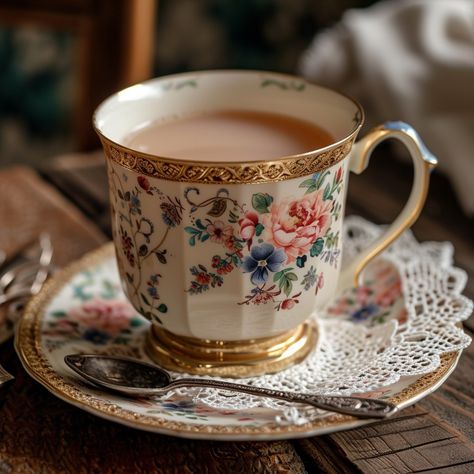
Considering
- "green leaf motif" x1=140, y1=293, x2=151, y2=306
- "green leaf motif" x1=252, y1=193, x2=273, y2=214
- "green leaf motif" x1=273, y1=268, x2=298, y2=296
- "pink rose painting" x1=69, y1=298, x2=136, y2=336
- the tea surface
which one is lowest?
"pink rose painting" x1=69, y1=298, x2=136, y2=336

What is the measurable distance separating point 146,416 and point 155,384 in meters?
0.06

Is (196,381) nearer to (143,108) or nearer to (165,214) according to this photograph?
(165,214)

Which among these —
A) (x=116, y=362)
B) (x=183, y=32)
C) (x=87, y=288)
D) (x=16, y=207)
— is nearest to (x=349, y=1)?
(x=183, y=32)

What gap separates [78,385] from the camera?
642 millimetres

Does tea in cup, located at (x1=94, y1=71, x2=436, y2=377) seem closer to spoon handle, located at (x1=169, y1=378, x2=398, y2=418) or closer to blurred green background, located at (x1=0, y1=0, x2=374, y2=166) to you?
spoon handle, located at (x1=169, y1=378, x2=398, y2=418)

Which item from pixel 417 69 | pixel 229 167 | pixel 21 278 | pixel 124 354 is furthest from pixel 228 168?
pixel 417 69

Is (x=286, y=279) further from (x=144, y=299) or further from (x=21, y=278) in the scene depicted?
(x=21, y=278)

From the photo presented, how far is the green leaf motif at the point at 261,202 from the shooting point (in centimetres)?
61

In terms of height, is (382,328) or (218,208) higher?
(218,208)

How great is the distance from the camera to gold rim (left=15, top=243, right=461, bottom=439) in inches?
22.2

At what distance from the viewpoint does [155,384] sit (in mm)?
650

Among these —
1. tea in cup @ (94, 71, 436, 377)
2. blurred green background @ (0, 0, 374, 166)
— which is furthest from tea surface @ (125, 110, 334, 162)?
blurred green background @ (0, 0, 374, 166)

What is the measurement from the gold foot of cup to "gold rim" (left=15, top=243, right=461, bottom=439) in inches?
4.0

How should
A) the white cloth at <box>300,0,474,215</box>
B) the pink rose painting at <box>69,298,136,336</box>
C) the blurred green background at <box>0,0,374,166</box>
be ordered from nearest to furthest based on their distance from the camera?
the pink rose painting at <box>69,298,136,336</box> → the white cloth at <box>300,0,474,215</box> → the blurred green background at <box>0,0,374,166</box>
